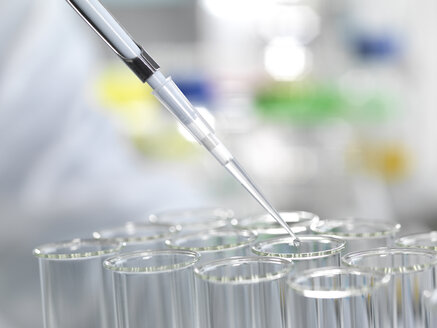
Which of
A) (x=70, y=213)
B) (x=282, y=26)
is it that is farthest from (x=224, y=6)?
(x=70, y=213)

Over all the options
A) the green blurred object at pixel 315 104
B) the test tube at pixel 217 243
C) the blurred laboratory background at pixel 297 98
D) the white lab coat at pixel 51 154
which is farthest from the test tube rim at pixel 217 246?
the green blurred object at pixel 315 104

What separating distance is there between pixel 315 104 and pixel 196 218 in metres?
1.89

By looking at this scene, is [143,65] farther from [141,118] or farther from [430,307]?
[141,118]

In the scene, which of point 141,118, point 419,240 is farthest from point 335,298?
point 141,118

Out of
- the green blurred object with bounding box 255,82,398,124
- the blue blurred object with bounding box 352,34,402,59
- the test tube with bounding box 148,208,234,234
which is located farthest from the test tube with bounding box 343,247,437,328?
the blue blurred object with bounding box 352,34,402,59

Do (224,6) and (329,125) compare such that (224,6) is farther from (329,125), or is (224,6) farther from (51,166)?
(51,166)

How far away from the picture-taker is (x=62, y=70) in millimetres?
1150

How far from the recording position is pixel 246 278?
33 centimetres

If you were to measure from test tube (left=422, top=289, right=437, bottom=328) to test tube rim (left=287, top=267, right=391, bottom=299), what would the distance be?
20mm

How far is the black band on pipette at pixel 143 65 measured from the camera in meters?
0.40

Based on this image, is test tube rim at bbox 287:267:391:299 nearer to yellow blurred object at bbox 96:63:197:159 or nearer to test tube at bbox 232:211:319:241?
test tube at bbox 232:211:319:241

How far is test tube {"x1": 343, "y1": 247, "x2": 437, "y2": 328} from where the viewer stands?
33 cm

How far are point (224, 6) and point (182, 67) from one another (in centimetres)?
37

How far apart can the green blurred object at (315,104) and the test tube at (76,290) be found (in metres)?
1.98
